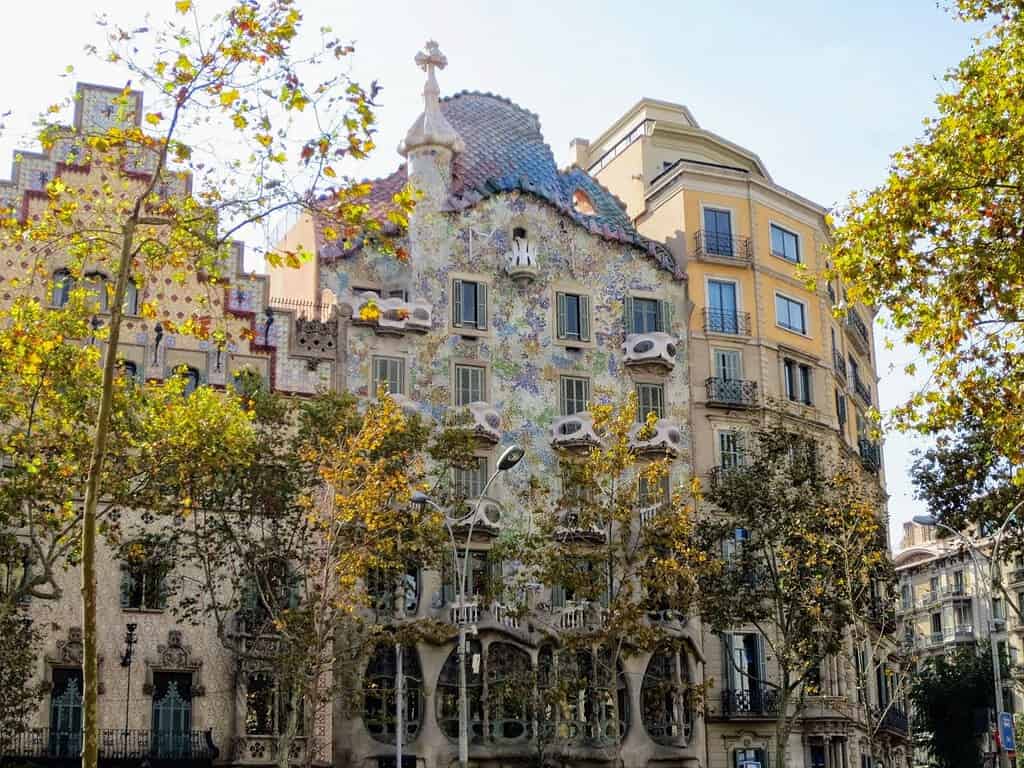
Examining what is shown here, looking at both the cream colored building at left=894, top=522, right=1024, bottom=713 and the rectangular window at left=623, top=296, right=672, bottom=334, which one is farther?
the cream colored building at left=894, top=522, right=1024, bottom=713

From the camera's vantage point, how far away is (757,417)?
4659cm

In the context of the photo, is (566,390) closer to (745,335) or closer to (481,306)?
(481,306)

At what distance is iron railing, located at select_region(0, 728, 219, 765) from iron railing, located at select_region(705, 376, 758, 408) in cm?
1839

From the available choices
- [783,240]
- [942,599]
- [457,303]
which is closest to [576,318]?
[457,303]

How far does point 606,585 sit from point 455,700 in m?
6.23

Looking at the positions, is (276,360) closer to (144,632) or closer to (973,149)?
(144,632)

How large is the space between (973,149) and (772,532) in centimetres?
1892

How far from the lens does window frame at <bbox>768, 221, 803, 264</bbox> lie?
49.2 meters

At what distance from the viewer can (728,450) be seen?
→ 45.9m

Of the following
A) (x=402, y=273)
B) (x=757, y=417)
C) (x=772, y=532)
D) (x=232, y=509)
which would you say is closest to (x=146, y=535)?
(x=232, y=509)

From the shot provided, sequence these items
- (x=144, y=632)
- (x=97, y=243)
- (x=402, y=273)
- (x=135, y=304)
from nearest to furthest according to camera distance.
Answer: (x=97, y=243)
(x=144, y=632)
(x=135, y=304)
(x=402, y=273)

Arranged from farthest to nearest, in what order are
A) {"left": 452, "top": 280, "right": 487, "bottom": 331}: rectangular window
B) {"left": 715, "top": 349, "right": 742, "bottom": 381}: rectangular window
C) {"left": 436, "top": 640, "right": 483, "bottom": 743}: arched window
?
{"left": 715, "top": 349, "right": 742, "bottom": 381}: rectangular window
{"left": 452, "top": 280, "right": 487, "bottom": 331}: rectangular window
{"left": 436, "top": 640, "right": 483, "bottom": 743}: arched window

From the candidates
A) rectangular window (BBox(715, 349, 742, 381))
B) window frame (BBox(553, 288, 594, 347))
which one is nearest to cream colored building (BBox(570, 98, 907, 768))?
rectangular window (BBox(715, 349, 742, 381))

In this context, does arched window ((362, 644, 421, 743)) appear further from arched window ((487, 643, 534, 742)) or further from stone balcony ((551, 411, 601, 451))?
stone balcony ((551, 411, 601, 451))
